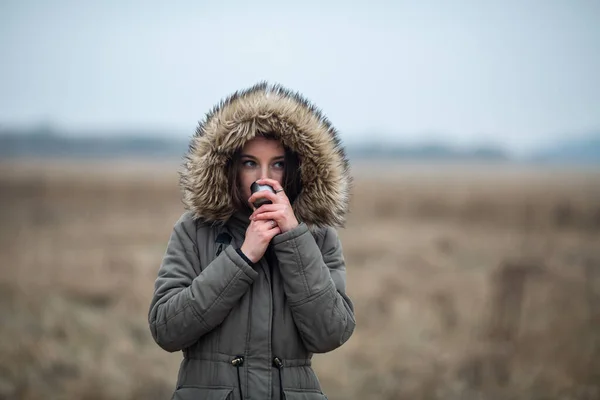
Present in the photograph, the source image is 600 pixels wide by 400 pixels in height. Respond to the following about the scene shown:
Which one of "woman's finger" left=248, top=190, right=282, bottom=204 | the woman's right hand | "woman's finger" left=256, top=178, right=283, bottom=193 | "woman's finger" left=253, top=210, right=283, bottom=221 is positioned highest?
"woman's finger" left=256, top=178, right=283, bottom=193

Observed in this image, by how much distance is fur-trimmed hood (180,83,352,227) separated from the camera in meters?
2.05

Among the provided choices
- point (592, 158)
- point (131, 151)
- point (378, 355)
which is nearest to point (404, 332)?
point (378, 355)

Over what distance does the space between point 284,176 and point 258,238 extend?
0.32 m

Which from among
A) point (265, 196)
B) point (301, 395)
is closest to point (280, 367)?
point (301, 395)

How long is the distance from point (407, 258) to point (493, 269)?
Answer: 1.72 metres

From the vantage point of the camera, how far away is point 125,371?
18.0 ft

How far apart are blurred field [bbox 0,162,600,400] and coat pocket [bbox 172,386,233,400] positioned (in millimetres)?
3348

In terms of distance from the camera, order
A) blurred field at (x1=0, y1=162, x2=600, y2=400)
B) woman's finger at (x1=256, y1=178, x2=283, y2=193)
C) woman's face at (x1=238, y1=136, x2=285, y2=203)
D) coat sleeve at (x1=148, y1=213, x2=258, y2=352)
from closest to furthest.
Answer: coat sleeve at (x1=148, y1=213, x2=258, y2=352) → woman's finger at (x1=256, y1=178, x2=283, y2=193) → woman's face at (x1=238, y1=136, x2=285, y2=203) → blurred field at (x1=0, y1=162, x2=600, y2=400)

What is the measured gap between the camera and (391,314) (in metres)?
7.77

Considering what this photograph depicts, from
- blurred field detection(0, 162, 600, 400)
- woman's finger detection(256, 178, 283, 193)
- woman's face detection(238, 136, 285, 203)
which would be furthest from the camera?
blurred field detection(0, 162, 600, 400)

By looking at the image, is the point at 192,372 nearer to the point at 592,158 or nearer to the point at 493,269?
the point at 493,269

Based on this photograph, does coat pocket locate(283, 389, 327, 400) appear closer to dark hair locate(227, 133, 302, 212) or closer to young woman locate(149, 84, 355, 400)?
young woman locate(149, 84, 355, 400)

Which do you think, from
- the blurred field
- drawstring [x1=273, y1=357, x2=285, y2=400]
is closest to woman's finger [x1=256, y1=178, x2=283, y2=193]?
drawstring [x1=273, y1=357, x2=285, y2=400]

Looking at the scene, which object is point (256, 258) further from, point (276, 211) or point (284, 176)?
point (284, 176)
